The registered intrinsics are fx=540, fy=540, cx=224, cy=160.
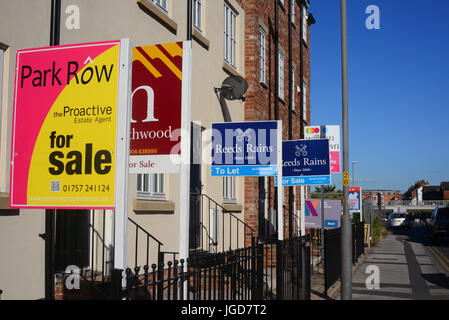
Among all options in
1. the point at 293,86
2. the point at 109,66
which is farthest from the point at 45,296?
the point at 293,86

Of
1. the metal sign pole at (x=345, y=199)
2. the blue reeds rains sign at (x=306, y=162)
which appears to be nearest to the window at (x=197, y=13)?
the metal sign pole at (x=345, y=199)

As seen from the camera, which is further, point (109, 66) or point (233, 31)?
point (233, 31)

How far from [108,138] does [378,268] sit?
15.5 m

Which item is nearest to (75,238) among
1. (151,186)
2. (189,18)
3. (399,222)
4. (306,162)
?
(151,186)

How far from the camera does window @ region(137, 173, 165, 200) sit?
365 inches

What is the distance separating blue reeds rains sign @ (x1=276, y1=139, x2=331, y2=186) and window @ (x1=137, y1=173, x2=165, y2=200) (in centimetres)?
325

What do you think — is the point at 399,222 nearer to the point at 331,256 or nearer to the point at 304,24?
the point at 304,24

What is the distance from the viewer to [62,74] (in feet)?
15.3

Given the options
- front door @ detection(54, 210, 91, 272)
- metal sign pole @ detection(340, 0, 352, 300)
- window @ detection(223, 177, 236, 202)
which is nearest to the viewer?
front door @ detection(54, 210, 91, 272)

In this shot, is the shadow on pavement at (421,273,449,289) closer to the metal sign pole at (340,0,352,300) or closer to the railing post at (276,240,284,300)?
the metal sign pole at (340,0,352,300)

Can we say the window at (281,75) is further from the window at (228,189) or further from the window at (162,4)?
the window at (162,4)

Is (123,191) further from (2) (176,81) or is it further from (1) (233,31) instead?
(1) (233,31)

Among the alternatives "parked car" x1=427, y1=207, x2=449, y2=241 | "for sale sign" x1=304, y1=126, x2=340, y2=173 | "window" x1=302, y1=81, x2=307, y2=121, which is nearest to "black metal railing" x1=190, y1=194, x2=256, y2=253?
"for sale sign" x1=304, y1=126, x2=340, y2=173

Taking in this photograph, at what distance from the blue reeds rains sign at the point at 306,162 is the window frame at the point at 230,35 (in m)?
3.19
